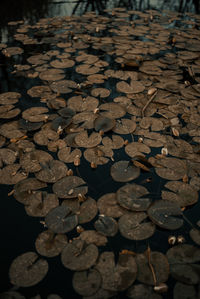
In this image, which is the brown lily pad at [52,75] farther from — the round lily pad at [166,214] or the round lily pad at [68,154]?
the round lily pad at [166,214]

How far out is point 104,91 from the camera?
3.03 m

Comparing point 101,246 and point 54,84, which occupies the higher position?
point 54,84

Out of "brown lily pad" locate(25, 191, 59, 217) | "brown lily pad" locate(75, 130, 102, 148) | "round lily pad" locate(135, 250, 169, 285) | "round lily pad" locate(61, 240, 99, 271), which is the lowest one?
"round lily pad" locate(135, 250, 169, 285)

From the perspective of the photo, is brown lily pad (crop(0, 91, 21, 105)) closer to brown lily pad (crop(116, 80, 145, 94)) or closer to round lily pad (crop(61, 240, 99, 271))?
brown lily pad (crop(116, 80, 145, 94))

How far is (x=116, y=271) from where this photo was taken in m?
1.41

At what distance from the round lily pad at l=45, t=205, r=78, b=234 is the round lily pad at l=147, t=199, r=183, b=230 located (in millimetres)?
553

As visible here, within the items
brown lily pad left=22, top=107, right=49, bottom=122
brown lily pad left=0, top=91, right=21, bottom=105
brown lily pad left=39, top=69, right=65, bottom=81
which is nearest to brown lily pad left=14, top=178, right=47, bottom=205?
brown lily pad left=22, top=107, right=49, bottom=122

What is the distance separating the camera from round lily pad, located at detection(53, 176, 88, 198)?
5.99ft

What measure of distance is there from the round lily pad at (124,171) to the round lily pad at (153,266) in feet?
2.06

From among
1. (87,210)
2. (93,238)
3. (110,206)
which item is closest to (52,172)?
(87,210)

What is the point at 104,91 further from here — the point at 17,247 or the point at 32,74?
the point at 17,247

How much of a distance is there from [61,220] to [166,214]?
751 millimetres

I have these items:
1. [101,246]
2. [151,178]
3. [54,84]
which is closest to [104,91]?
[54,84]

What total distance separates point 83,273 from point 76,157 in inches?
38.9
